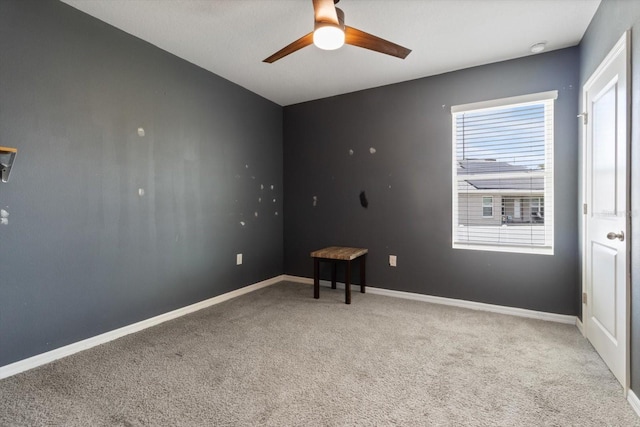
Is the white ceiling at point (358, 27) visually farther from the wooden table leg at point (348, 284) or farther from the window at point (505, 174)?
the wooden table leg at point (348, 284)

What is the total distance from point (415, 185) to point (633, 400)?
2.26 metres

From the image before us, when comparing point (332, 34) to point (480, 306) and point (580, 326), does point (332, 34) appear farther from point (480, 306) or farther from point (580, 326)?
point (580, 326)

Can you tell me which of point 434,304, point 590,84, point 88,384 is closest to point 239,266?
point 88,384

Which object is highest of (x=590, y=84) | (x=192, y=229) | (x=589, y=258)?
(x=590, y=84)

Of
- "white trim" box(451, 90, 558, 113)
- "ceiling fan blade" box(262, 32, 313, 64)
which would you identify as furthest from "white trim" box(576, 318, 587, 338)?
"ceiling fan blade" box(262, 32, 313, 64)

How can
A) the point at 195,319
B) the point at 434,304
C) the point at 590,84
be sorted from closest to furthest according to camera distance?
the point at 590,84
the point at 195,319
the point at 434,304

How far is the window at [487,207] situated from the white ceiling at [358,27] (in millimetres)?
1300

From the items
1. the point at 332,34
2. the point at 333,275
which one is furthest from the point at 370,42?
the point at 333,275

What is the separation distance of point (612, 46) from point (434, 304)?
2439 mm

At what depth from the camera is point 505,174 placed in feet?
9.86

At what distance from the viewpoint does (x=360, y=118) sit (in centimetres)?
372

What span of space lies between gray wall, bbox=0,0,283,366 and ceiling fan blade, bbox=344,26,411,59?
5.75 feet

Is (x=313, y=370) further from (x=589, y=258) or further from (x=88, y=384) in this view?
(x=589, y=258)

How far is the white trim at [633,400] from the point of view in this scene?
61.0 inches
